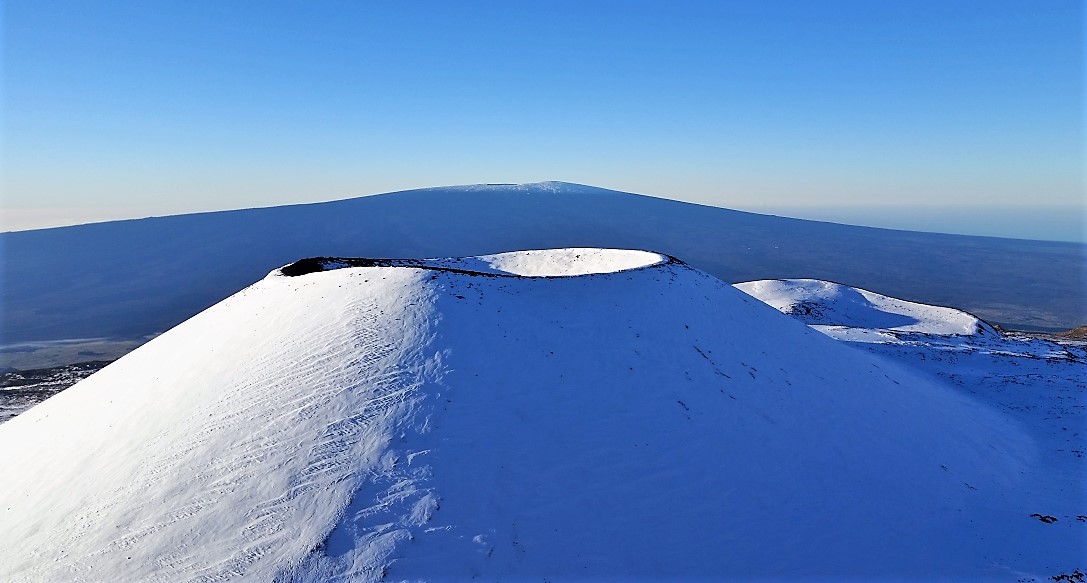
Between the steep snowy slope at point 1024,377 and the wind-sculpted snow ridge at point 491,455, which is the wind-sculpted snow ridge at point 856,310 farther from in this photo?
the wind-sculpted snow ridge at point 491,455

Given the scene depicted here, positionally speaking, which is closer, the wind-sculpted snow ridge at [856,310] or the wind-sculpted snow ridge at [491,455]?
the wind-sculpted snow ridge at [491,455]

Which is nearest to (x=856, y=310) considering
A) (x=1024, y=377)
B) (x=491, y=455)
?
(x=1024, y=377)

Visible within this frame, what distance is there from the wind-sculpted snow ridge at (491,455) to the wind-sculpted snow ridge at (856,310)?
72.0ft

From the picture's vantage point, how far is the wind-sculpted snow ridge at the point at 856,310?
3644 cm

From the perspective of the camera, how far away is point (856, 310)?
40188 mm

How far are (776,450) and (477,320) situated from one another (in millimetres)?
7263

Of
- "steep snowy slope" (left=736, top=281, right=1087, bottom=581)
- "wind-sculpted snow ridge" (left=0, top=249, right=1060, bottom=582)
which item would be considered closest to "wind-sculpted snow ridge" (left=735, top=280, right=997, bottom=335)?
"steep snowy slope" (left=736, top=281, right=1087, bottom=581)

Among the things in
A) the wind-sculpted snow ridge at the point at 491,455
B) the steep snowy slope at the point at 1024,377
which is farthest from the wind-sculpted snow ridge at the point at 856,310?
the wind-sculpted snow ridge at the point at 491,455

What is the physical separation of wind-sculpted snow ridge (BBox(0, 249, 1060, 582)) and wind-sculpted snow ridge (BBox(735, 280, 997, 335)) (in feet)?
72.0

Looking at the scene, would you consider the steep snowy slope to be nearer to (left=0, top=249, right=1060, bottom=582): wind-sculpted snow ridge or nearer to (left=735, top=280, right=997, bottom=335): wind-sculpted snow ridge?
(left=735, top=280, right=997, bottom=335): wind-sculpted snow ridge

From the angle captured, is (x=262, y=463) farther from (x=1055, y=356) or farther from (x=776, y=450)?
(x=1055, y=356)

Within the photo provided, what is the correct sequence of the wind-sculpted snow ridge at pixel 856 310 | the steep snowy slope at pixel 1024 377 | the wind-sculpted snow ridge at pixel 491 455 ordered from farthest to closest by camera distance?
1. the wind-sculpted snow ridge at pixel 856 310
2. the steep snowy slope at pixel 1024 377
3. the wind-sculpted snow ridge at pixel 491 455

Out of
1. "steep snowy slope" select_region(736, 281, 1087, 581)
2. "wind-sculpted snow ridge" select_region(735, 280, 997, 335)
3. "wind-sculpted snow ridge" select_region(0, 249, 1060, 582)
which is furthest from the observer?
"wind-sculpted snow ridge" select_region(735, 280, 997, 335)

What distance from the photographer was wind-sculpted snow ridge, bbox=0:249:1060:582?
29.1 ft
